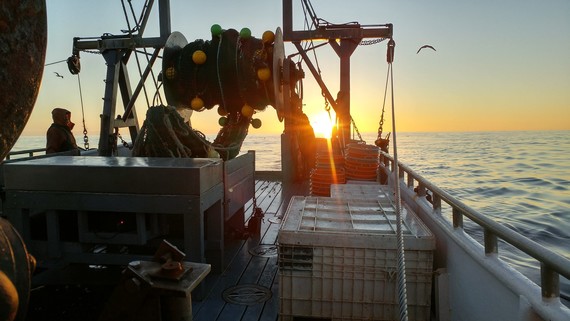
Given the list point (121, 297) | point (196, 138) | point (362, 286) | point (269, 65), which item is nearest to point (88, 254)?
point (196, 138)

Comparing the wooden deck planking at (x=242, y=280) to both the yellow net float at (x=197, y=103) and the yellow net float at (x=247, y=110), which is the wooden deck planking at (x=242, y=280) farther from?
the yellow net float at (x=197, y=103)

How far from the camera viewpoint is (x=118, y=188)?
4090mm

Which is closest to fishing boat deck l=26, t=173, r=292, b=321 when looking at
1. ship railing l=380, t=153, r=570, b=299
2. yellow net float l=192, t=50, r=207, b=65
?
ship railing l=380, t=153, r=570, b=299

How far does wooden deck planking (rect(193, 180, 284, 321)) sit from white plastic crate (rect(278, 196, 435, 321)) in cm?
58

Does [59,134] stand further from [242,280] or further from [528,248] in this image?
[528,248]

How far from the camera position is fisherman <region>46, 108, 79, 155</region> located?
8141 mm

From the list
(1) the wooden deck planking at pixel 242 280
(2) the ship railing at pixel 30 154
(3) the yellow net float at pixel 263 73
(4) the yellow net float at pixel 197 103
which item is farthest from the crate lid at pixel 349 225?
(4) the yellow net float at pixel 197 103

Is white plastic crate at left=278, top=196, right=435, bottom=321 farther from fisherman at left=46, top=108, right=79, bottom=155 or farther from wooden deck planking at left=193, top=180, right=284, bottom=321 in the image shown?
fisherman at left=46, top=108, right=79, bottom=155

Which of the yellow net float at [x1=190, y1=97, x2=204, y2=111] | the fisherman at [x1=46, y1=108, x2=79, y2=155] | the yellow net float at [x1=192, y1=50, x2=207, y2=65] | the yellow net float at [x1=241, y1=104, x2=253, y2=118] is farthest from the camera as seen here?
the yellow net float at [x1=241, y1=104, x2=253, y2=118]

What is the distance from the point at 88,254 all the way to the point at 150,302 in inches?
102

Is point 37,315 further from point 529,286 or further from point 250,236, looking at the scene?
point 529,286

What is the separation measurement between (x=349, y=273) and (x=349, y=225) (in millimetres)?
513

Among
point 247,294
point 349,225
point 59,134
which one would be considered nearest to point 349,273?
point 349,225

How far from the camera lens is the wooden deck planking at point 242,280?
3.96 m
